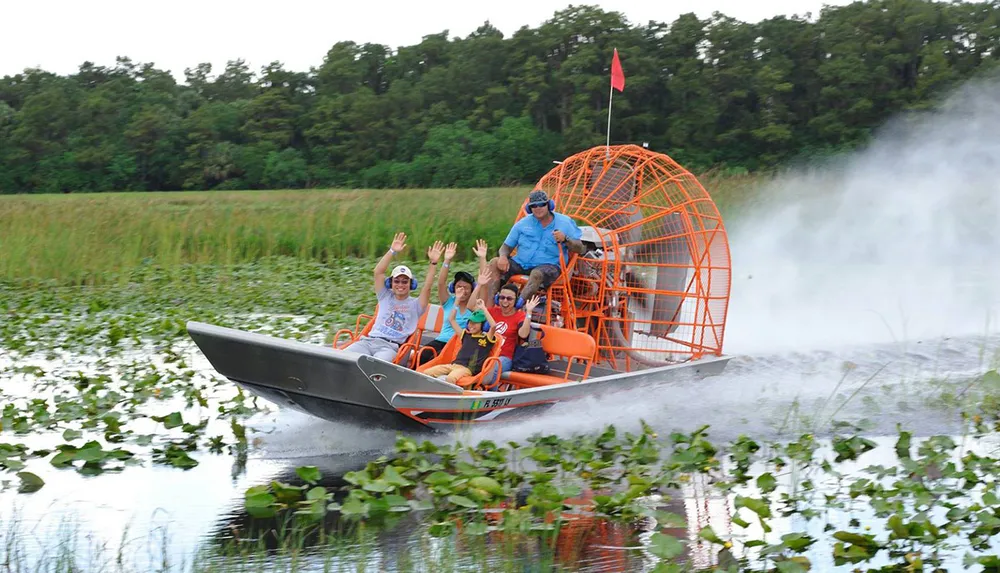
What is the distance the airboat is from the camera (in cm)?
830

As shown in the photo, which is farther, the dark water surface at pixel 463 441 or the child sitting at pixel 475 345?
the child sitting at pixel 475 345

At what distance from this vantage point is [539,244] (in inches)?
402

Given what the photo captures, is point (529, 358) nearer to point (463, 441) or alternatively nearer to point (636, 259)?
point (463, 441)

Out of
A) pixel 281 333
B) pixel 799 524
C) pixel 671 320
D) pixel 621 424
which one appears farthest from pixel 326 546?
pixel 281 333

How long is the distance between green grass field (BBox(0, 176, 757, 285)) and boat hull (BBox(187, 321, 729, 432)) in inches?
422

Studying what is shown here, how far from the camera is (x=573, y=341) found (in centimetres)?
966

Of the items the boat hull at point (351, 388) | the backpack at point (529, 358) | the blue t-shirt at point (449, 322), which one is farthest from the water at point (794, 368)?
the blue t-shirt at point (449, 322)

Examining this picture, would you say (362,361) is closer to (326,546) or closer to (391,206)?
(326,546)

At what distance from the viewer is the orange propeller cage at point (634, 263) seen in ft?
33.9

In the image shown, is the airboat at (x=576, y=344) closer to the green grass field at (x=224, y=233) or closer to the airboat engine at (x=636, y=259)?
the airboat engine at (x=636, y=259)

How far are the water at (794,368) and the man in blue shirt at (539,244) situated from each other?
4.46 feet

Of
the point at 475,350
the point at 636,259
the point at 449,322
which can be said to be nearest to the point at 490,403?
the point at 475,350

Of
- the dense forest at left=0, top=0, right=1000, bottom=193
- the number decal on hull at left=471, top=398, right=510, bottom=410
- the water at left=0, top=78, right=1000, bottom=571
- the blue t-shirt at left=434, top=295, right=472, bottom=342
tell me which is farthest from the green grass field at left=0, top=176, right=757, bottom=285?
the dense forest at left=0, top=0, right=1000, bottom=193

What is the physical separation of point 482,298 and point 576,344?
917mm
